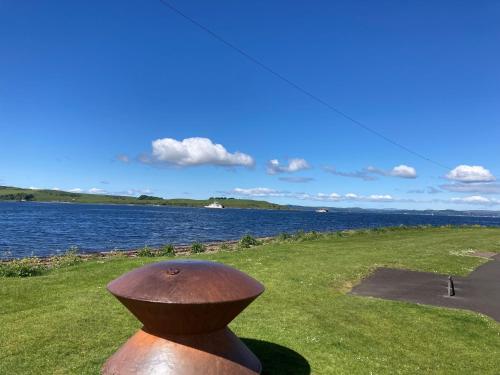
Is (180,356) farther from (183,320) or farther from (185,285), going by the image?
(185,285)

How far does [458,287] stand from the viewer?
Answer: 547 inches

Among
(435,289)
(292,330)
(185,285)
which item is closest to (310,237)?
(435,289)

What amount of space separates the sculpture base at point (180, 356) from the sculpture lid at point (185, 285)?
598 mm

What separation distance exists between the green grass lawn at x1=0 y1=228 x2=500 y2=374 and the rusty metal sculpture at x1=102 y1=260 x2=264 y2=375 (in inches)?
74.3

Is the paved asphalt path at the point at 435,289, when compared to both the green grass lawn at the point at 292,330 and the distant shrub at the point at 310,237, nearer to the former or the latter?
the green grass lawn at the point at 292,330

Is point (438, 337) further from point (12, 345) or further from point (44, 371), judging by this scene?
point (12, 345)

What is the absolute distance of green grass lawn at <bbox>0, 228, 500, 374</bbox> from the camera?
23.6 feet

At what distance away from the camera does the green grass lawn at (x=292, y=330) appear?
284 inches

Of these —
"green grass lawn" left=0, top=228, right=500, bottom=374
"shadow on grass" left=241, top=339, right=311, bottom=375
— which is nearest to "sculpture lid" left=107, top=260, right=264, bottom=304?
"shadow on grass" left=241, top=339, right=311, bottom=375

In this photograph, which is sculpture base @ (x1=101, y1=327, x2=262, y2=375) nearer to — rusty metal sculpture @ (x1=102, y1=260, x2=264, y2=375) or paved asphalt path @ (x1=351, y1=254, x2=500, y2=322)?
rusty metal sculpture @ (x1=102, y1=260, x2=264, y2=375)

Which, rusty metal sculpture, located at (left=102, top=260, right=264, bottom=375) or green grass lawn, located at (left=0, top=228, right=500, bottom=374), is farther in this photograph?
green grass lawn, located at (left=0, top=228, right=500, bottom=374)

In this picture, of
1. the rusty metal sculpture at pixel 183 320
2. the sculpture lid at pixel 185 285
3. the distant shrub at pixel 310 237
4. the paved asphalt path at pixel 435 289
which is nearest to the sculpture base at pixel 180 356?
the rusty metal sculpture at pixel 183 320

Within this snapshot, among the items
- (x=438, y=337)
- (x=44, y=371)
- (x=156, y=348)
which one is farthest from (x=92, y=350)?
(x=438, y=337)

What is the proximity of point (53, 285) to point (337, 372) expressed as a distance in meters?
8.35
